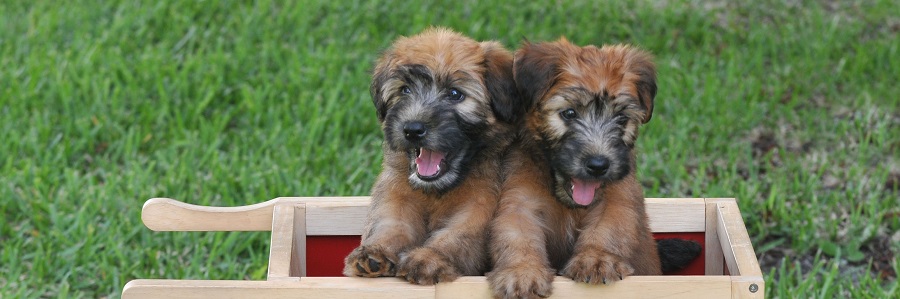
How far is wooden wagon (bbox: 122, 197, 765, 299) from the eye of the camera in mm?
3715

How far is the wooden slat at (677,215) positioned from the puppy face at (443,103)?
Result: 1019 mm

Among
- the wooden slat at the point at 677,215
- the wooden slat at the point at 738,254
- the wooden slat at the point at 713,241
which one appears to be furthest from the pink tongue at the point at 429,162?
the wooden slat at the point at 713,241

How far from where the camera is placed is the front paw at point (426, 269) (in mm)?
3699

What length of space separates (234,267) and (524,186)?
8.00ft

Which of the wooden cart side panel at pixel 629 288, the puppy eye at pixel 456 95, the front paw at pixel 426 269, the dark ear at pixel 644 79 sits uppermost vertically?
the dark ear at pixel 644 79

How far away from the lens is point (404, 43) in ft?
13.4

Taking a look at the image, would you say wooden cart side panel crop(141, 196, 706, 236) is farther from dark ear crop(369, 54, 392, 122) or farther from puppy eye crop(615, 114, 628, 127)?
puppy eye crop(615, 114, 628, 127)

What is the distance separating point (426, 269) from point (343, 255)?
3.55ft

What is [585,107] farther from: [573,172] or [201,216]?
[201,216]

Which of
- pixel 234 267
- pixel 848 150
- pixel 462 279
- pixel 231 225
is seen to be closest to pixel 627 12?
pixel 848 150

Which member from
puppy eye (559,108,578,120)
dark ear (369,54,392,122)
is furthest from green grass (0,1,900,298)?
puppy eye (559,108,578,120)

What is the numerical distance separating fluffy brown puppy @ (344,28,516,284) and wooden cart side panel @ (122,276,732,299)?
49 millimetres

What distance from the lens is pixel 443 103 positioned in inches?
151

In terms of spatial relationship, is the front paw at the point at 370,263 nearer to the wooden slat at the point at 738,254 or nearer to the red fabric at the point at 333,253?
the red fabric at the point at 333,253
